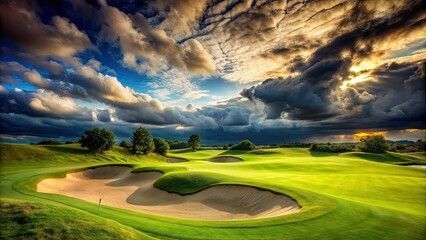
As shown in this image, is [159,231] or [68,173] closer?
[159,231]

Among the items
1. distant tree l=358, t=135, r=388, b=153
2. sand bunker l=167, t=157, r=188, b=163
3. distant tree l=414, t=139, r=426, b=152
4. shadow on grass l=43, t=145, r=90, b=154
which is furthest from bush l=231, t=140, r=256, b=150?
distant tree l=414, t=139, r=426, b=152

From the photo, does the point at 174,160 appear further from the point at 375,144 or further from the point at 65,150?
the point at 375,144

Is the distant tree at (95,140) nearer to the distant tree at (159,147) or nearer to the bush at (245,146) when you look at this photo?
the distant tree at (159,147)

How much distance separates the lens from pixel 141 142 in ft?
287

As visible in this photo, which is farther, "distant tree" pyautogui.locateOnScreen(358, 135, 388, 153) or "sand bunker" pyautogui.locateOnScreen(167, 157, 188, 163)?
"distant tree" pyautogui.locateOnScreen(358, 135, 388, 153)

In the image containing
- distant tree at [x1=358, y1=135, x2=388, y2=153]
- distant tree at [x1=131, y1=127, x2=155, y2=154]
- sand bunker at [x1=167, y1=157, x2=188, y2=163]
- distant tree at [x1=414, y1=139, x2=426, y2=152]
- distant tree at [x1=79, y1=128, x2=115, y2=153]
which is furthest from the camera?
distant tree at [x1=414, y1=139, x2=426, y2=152]

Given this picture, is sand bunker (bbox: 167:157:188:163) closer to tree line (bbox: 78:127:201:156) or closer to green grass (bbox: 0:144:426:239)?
tree line (bbox: 78:127:201:156)

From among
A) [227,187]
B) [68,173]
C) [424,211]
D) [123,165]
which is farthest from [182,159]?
[424,211]

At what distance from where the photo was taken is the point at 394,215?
15094mm

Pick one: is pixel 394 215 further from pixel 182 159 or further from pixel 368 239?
pixel 182 159

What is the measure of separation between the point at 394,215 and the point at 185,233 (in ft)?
45.7

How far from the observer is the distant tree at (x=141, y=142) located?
87062 millimetres

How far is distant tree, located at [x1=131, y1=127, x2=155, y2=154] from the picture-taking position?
87.1 meters

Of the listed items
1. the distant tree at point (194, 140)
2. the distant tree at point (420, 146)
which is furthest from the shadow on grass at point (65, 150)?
the distant tree at point (420, 146)
